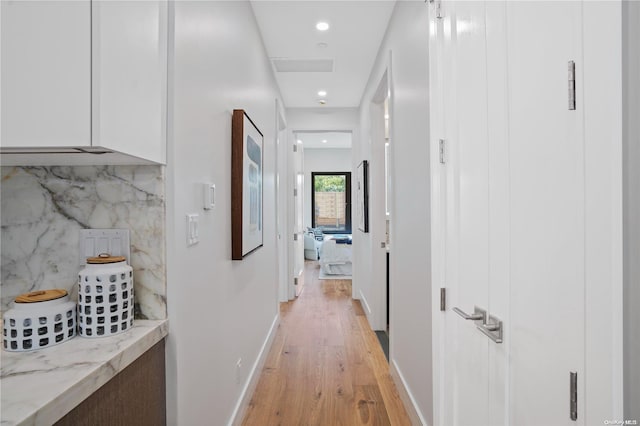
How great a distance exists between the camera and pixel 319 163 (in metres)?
9.54

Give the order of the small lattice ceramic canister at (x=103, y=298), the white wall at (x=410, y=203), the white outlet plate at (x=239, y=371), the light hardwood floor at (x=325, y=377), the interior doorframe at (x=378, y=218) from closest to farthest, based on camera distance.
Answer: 1. the small lattice ceramic canister at (x=103, y=298)
2. the white wall at (x=410, y=203)
3. the white outlet plate at (x=239, y=371)
4. the light hardwood floor at (x=325, y=377)
5. the interior doorframe at (x=378, y=218)

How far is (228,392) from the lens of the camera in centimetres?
180

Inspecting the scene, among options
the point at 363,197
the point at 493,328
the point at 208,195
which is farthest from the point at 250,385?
the point at 363,197

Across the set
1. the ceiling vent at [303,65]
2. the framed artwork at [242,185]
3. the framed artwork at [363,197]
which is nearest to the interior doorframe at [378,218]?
the framed artwork at [363,197]

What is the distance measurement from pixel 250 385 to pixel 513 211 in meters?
2.01

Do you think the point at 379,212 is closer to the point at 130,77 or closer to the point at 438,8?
the point at 438,8

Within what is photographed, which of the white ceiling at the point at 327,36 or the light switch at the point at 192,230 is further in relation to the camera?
the white ceiling at the point at 327,36

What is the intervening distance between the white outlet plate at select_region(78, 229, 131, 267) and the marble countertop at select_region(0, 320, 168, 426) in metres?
0.25

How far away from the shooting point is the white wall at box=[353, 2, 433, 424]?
5.70 ft

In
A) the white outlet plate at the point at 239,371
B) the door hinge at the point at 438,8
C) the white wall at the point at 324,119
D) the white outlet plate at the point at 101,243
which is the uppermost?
the white wall at the point at 324,119

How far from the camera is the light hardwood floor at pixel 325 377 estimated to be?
6.92 ft

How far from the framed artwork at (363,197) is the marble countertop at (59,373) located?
130 inches

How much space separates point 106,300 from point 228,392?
1.08m

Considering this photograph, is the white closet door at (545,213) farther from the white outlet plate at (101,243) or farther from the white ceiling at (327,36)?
the white ceiling at (327,36)
